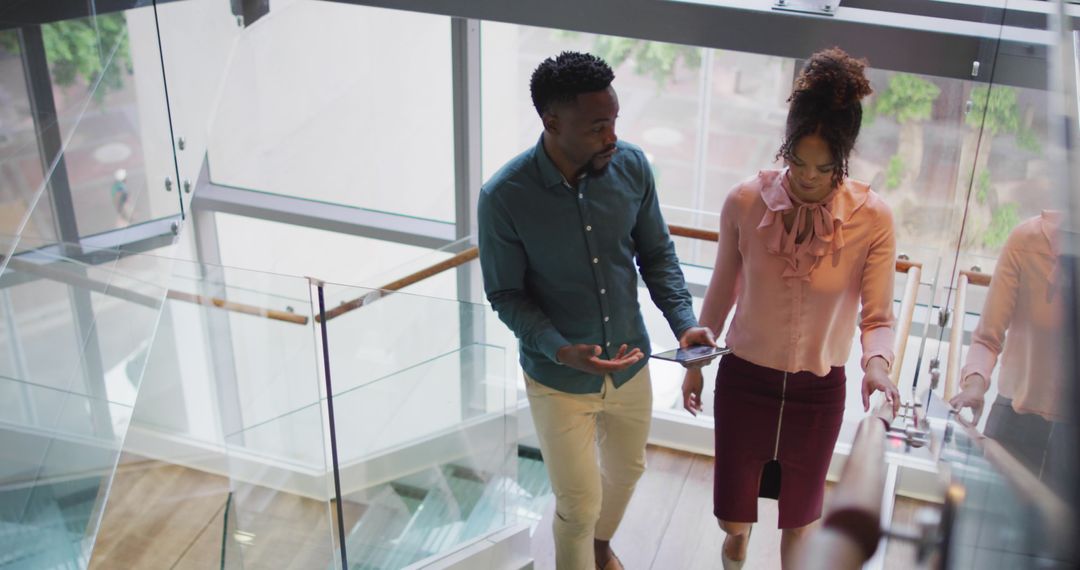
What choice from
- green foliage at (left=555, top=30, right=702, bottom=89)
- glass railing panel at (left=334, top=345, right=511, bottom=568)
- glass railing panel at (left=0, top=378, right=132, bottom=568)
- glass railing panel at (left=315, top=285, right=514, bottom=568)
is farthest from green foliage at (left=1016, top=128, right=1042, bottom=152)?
green foliage at (left=555, top=30, right=702, bottom=89)

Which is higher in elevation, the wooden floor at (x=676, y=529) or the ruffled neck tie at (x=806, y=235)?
the ruffled neck tie at (x=806, y=235)

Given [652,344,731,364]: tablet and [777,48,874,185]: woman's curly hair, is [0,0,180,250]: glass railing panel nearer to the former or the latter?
[652,344,731,364]: tablet

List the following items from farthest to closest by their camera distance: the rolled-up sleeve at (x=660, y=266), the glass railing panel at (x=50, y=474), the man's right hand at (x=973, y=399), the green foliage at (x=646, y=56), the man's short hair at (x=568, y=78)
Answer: the green foliage at (x=646, y=56)
the glass railing panel at (x=50, y=474)
the rolled-up sleeve at (x=660, y=266)
the man's short hair at (x=568, y=78)
the man's right hand at (x=973, y=399)

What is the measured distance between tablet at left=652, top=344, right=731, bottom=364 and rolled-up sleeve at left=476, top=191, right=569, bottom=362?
260 mm

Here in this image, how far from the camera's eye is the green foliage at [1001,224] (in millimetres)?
1499

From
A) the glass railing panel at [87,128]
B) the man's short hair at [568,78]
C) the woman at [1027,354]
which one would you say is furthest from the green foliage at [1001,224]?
the glass railing panel at [87,128]

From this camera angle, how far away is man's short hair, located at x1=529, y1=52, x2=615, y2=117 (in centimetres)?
227

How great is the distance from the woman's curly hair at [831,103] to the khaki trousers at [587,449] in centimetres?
78

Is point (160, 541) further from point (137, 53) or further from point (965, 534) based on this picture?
point (965, 534)

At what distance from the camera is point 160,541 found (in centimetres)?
406

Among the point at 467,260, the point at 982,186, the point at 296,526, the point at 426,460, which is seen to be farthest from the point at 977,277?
the point at 296,526

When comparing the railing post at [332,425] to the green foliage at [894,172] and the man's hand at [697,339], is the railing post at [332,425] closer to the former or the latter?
the man's hand at [697,339]

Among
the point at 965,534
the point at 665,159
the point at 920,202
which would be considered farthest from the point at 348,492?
the point at 665,159

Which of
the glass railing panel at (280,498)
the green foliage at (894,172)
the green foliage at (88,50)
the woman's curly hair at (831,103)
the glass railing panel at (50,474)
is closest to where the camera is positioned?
the woman's curly hair at (831,103)
